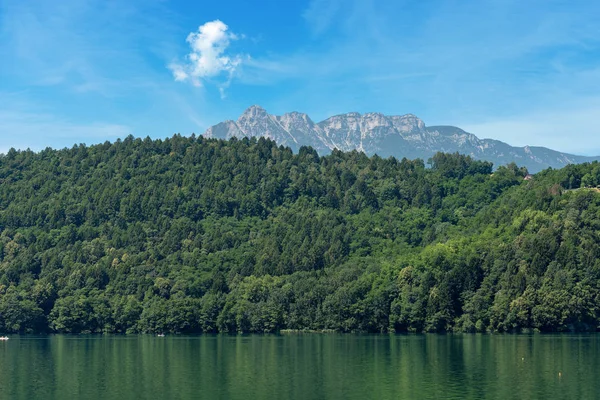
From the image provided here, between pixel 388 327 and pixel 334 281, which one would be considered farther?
pixel 334 281

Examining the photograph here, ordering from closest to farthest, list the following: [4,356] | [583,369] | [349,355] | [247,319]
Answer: [583,369], [349,355], [4,356], [247,319]

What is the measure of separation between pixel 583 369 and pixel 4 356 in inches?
3092

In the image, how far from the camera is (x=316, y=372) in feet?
283

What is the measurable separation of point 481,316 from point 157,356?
80.6m

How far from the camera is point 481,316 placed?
16900 centimetres

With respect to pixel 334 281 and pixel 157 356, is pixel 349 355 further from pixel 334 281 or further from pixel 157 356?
pixel 334 281

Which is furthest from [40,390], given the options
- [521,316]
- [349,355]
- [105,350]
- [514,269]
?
[514,269]

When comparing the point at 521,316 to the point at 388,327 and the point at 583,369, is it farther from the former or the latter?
the point at 583,369

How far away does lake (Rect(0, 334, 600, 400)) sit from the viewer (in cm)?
7056

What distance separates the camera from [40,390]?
244ft

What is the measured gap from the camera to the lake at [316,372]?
70562 millimetres

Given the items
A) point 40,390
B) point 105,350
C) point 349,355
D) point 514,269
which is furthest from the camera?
point 514,269

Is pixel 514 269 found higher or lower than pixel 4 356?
higher

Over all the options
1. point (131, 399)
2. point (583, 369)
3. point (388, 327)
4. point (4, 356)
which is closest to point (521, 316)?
point (388, 327)
